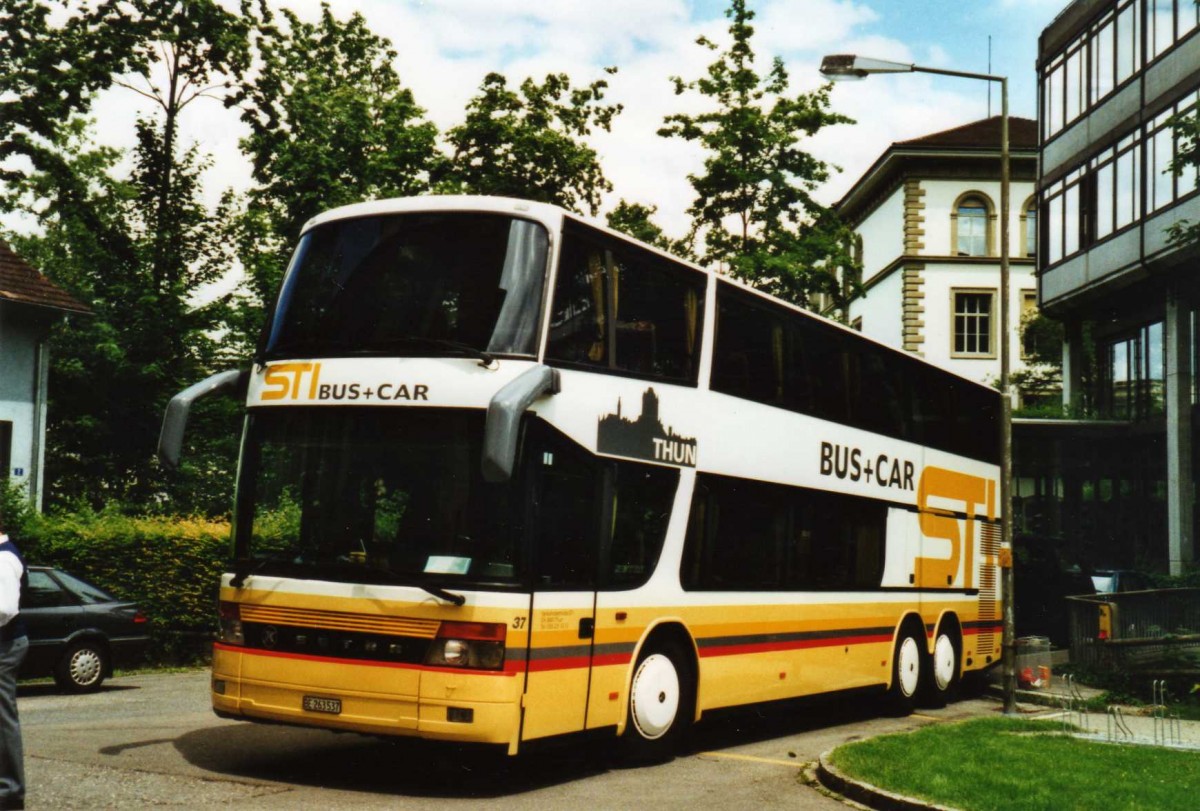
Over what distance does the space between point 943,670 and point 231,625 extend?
11341mm

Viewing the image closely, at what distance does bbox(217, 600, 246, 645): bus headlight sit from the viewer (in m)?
10.6

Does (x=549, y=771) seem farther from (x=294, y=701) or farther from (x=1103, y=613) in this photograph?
(x=1103, y=613)

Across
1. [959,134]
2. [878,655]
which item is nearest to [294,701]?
[878,655]

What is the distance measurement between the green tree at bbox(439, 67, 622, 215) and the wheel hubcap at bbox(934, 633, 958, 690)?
1860cm

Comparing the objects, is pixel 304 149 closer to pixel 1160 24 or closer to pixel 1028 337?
pixel 1160 24

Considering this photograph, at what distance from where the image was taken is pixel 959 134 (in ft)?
198

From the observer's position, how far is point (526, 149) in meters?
35.0

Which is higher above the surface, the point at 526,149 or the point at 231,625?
the point at 526,149

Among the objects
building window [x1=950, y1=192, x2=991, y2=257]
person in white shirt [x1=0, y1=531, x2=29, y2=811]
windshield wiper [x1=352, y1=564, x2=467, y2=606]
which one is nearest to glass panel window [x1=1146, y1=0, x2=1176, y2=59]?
building window [x1=950, y1=192, x2=991, y2=257]

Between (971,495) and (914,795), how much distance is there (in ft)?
35.1

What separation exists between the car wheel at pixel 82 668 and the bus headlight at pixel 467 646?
10.1 meters

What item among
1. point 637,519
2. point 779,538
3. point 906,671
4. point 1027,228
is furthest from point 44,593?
point 1027,228

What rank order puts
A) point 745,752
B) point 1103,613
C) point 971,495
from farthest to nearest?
point 1103,613, point 971,495, point 745,752

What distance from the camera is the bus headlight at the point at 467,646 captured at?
9867mm
